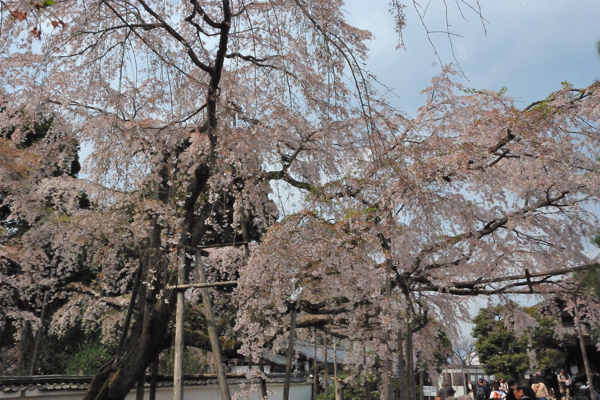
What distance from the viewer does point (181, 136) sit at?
628cm

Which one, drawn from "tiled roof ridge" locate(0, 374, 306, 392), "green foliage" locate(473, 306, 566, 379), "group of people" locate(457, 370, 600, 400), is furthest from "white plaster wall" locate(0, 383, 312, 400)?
"green foliage" locate(473, 306, 566, 379)

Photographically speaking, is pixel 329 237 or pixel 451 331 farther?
pixel 451 331

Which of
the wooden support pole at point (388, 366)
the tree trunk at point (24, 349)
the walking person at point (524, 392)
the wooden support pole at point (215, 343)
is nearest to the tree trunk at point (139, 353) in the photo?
the wooden support pole at point (215, 343)

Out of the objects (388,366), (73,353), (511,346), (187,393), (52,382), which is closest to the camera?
(388,366)

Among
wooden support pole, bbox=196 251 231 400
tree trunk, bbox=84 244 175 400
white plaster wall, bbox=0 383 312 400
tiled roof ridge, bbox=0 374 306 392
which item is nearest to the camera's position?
wooden support pole, bbox=196 251 231 400

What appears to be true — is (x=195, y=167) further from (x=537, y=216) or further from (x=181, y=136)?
(x=537, y=216)

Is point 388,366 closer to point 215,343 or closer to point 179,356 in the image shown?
point 215,343

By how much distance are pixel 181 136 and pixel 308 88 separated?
9.38 ft

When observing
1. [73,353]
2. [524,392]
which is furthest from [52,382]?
[524,392]

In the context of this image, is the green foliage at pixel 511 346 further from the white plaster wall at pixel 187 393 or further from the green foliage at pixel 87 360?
the green foliage at pixel 87 360

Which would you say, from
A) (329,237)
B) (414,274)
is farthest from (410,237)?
(329,237)

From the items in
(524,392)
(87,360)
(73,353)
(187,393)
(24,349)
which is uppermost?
(24,349)

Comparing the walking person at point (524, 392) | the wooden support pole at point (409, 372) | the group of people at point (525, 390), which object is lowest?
the group of people at point (525, 390)

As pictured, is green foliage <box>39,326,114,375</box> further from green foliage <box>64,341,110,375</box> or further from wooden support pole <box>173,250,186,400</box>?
wooden support pole <box>173,250,186,400</box>
